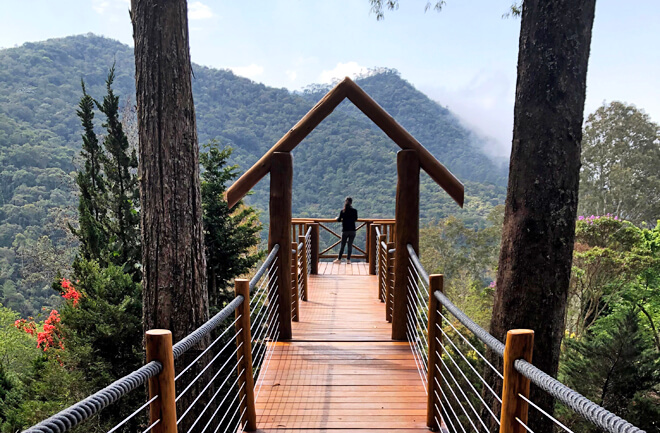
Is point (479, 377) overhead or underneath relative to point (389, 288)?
underneath

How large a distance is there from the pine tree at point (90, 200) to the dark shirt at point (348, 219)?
683 centimetres

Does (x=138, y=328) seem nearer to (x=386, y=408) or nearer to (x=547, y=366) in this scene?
(x=386, y=408)

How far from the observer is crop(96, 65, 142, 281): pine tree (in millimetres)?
11906

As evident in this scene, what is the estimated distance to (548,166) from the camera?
107 inches

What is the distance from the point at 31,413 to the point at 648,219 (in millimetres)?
29612

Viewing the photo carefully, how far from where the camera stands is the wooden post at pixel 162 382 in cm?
146

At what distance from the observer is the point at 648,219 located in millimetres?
24984

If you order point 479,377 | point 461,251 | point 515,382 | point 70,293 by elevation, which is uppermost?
point 515,382

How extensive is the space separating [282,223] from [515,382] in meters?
3.11

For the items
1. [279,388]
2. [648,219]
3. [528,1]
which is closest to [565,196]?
[528,1]

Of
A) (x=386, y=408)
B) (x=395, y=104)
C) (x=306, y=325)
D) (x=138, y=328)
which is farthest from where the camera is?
(x=395, y=104)

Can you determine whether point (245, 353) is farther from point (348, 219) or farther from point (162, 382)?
point (348, 219)

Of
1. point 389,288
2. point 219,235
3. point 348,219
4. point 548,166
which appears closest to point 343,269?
point 348,219

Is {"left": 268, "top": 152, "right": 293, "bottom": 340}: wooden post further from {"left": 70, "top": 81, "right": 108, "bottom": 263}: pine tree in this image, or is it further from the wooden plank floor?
{"left": 70, "top": 81, "right": 108, "bottom": 263}: pine tree
